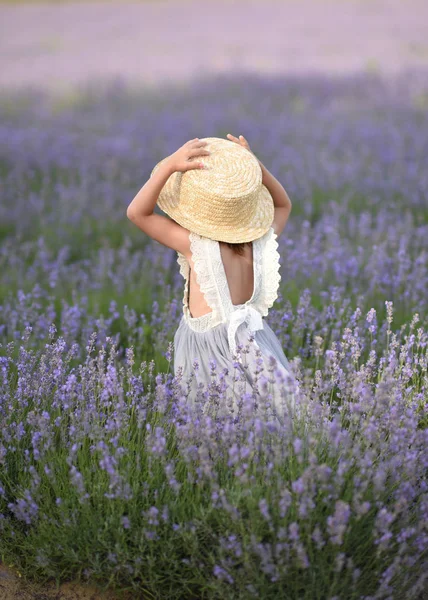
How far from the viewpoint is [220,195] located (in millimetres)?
2918

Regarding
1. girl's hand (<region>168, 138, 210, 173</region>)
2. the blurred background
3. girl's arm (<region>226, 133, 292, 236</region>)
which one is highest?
girl's hand (<region>168, 138, 210, 173</region>)

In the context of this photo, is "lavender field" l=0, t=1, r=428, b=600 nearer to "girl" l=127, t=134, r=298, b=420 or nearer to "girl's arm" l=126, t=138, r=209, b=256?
"girl" l=127, t=134, r=298, b=420

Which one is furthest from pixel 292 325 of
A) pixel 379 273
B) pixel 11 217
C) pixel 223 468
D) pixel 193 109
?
pixel 193 109

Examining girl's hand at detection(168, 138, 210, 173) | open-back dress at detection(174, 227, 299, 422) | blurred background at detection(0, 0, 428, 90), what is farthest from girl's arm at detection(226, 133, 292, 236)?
blurred background at detection(0, 0, 428, 90)

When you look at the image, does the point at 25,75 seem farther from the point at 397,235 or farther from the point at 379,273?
the point at 379,273

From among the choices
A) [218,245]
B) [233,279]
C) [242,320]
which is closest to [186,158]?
[218,245]

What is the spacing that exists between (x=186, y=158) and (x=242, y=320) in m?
0.64

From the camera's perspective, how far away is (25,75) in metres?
12.9

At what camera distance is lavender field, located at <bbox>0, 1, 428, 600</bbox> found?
2236mm

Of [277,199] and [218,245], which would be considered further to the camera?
[277,199]

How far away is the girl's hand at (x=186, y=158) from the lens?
2877 mm

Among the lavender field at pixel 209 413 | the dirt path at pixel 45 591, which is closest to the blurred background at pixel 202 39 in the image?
the lavender field at pixel 209 413

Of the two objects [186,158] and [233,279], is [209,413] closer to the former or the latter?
[233,279]

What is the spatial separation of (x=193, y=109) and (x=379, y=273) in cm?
627
